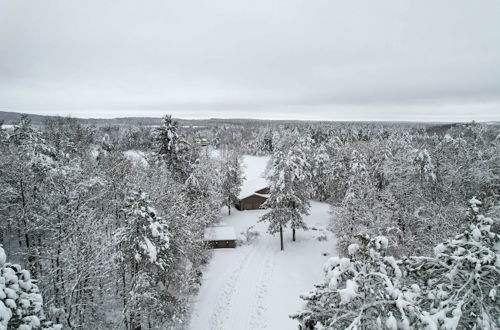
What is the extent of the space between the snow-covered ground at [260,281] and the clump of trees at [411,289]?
46.8ft

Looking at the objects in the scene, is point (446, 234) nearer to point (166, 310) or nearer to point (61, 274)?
point (166, 310)

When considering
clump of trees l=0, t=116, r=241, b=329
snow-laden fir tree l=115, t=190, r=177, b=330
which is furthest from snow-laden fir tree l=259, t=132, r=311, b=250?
snow-laden fir tree l=115, t=190, r=177, b=330

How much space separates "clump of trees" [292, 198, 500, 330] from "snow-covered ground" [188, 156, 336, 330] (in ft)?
46.8

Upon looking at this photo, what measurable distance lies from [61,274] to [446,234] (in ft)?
59.2

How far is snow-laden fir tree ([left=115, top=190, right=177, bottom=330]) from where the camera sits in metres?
12.9

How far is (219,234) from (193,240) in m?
11.3

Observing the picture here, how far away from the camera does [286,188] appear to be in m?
28.7

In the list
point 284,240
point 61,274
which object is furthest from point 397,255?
point 61,274

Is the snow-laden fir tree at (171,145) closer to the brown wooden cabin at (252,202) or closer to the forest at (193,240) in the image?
the forest at (193,240)

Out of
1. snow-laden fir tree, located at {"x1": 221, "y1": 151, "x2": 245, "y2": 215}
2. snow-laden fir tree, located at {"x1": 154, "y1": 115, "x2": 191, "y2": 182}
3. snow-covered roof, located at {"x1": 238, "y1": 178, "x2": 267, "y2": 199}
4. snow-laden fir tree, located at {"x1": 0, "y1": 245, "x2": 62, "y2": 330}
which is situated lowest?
snow-covered roof, located at {"x1": 238, "y1": 178, "x2": 267, "y2": 199}

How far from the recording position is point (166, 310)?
Answer: 14.5m

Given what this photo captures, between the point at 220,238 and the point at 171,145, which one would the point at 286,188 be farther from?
the point at 171,145

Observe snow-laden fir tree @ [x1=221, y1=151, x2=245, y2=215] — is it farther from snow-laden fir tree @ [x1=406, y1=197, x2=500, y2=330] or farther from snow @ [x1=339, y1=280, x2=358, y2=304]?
snow @ [x1=339, y1=280, x2=358, y2=304]

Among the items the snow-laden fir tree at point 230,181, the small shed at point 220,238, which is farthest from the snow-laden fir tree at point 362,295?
the snow-laden fir tree at point 230,181
